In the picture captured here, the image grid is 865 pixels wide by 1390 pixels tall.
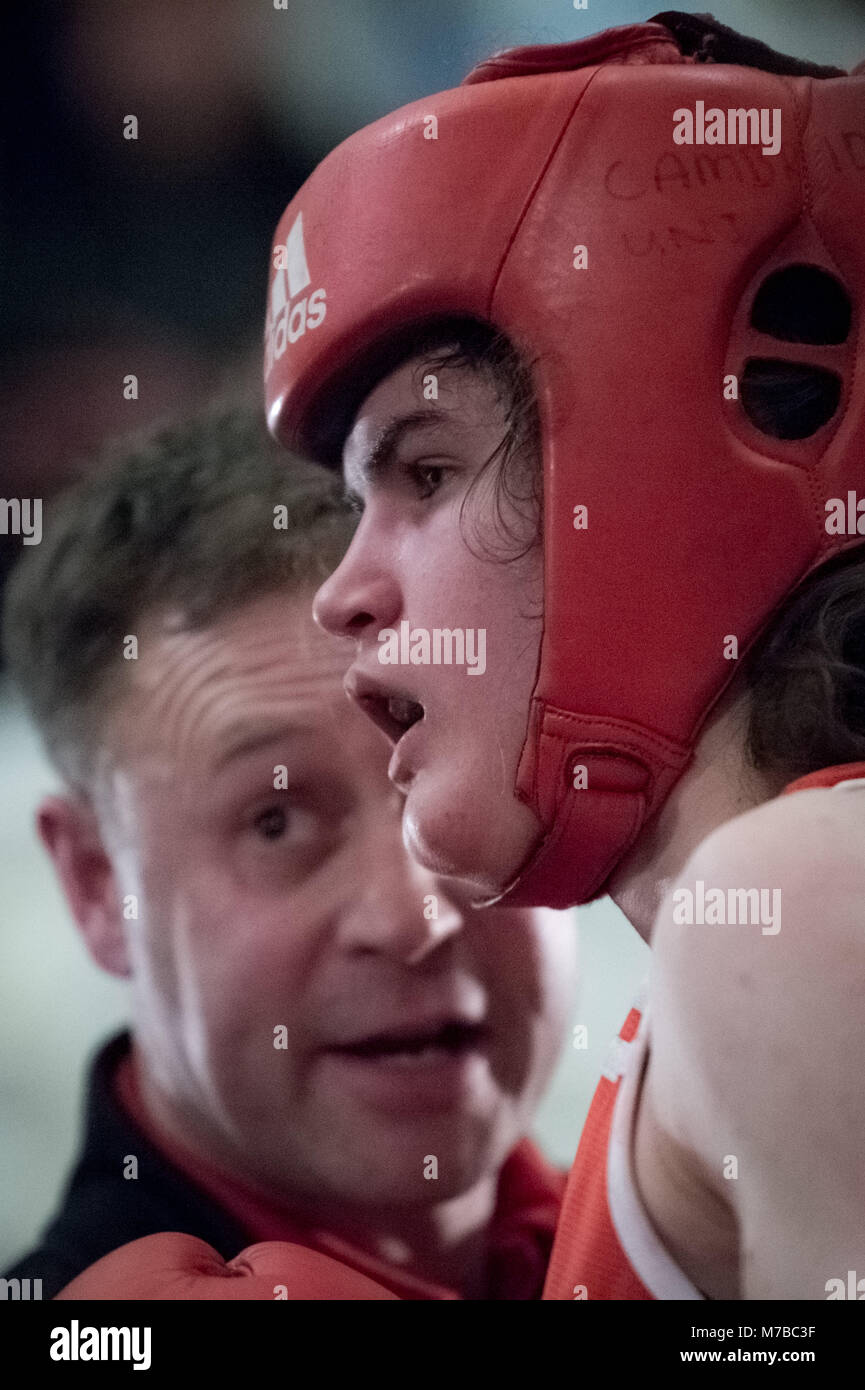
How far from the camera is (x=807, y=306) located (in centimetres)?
87

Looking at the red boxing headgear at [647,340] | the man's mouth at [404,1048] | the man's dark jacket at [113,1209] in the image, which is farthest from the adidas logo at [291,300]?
the man's dark jacket at [113,1209]

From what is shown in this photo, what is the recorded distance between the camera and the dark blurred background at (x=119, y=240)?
46.2 inches

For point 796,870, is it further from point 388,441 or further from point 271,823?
point 271,823

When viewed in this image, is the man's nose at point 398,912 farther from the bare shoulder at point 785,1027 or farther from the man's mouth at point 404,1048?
the bare shoulder at point 785,1027

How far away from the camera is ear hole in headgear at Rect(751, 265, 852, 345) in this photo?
0.87 m

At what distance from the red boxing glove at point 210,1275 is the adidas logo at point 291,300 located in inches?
29.0

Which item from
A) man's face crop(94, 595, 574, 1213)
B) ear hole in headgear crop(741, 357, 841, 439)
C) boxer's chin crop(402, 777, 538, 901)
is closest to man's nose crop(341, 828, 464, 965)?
man's face crop(94, 595, 574, 1213)

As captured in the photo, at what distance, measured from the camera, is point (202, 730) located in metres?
1.20

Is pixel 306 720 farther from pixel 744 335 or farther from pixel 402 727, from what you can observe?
pixel 744 335

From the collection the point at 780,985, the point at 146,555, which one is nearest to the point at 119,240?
the point at 146,555

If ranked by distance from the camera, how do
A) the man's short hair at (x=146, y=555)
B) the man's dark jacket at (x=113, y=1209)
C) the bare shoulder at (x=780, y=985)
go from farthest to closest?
the man's short hair at (x=146, y=555)
the man's dark jacket at (x=113, y=1209)
the bare shoulder at (x=780, y=985)

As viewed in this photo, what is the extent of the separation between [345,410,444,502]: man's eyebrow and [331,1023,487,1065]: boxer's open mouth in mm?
507

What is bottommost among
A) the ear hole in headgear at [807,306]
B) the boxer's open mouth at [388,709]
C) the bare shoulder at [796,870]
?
the bare shoulder at [796,870]
